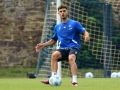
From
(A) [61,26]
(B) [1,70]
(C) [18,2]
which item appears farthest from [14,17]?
(A) [61,26]

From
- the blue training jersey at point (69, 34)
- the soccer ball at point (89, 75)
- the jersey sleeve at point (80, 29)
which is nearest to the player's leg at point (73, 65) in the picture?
the blue training jersey at point (69, 34)

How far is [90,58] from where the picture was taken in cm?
2320

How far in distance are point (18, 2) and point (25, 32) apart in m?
1.26

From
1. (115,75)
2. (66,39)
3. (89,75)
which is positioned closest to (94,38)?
(89,75)

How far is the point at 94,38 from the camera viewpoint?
75.9 feet

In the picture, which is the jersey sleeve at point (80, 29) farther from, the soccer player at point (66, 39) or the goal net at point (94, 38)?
the goal net at point (94, 38)

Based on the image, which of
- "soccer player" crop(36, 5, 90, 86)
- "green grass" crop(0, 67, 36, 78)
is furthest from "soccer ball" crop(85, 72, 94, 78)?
"soccer player" crop(36, 5, 90, 86)

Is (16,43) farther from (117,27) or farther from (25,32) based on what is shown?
(117,27)

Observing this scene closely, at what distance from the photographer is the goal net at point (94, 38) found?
22719 millimetres

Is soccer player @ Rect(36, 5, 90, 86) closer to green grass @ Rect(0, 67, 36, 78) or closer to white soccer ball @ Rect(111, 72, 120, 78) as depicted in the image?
white soccer ball @ Rect(111, 72, 120, 78)

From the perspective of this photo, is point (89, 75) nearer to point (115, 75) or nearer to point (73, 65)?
point (115, 75)

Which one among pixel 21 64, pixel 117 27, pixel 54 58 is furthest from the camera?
pixel 21 64

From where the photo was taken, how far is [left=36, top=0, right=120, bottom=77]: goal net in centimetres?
2272

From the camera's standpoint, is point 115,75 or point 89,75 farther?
point 89,75
